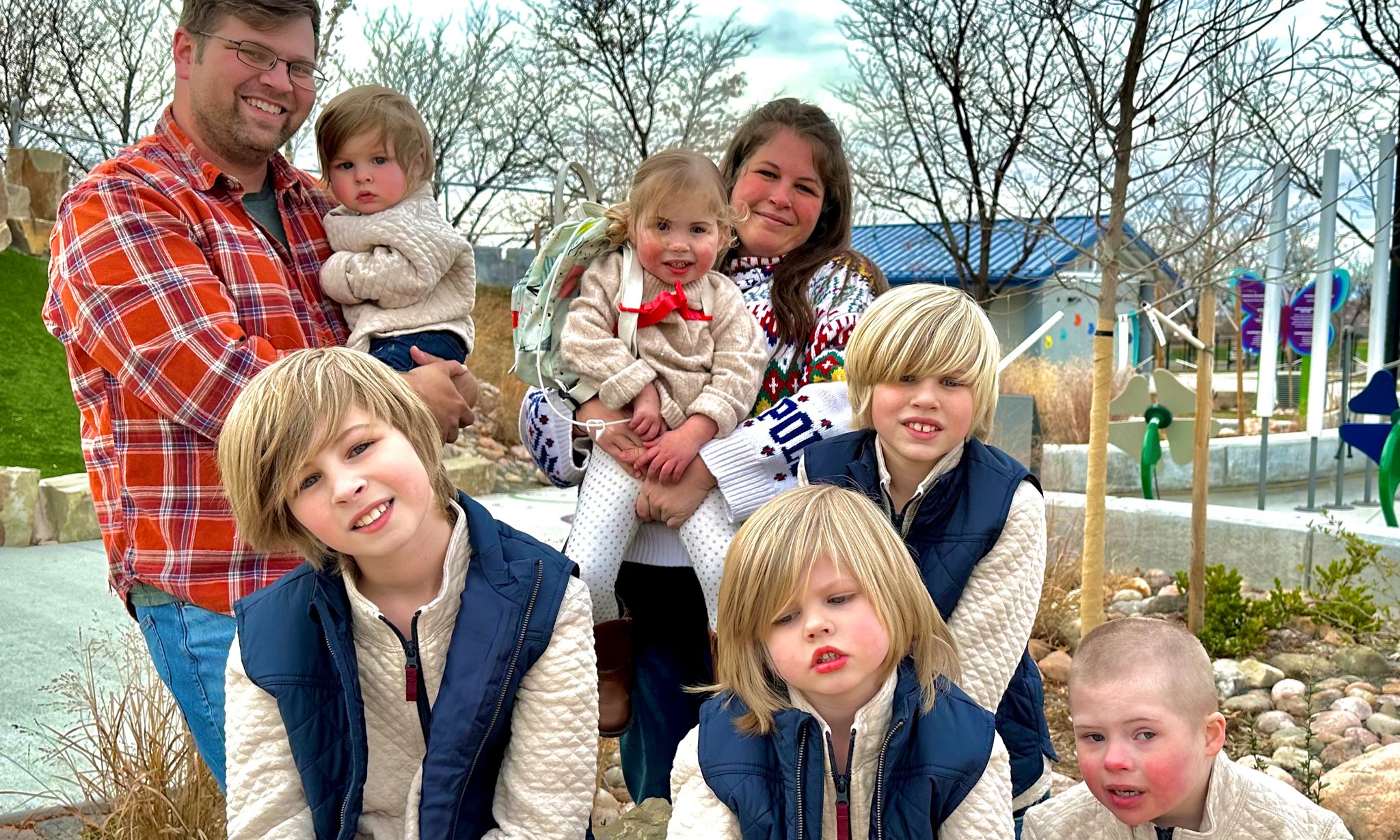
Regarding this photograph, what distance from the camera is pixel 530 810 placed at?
2.04 metres

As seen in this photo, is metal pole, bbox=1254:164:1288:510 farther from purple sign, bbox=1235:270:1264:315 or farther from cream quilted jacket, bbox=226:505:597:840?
cream quilted jacket, bbox=226:505:597:840

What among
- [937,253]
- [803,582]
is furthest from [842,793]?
[937,253]

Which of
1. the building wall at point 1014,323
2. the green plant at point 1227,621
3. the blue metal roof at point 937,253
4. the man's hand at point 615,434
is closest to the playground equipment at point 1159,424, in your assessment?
the green plant at point 1227,621

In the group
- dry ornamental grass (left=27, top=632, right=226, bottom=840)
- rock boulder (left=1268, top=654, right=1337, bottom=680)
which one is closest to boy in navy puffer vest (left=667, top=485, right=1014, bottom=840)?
dry ornamental grass (left=27, top=632, right=226, bottom=840)

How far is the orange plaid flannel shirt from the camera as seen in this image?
225 centimetres

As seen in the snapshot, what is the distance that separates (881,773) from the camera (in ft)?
6.25

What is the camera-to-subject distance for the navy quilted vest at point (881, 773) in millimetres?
1885

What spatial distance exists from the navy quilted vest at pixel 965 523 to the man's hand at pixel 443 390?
31.8 inches

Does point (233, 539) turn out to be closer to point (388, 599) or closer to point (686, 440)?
point (388, 599)

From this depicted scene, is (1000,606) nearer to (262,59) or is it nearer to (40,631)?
(262,59)

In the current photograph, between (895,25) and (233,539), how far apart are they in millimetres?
7938

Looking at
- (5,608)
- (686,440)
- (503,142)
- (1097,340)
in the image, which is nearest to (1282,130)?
(1097,340)

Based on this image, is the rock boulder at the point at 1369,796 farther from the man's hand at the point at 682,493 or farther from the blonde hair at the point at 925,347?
the man's hand at the point at 682,493

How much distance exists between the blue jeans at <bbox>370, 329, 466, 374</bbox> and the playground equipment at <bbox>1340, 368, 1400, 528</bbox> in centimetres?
561
